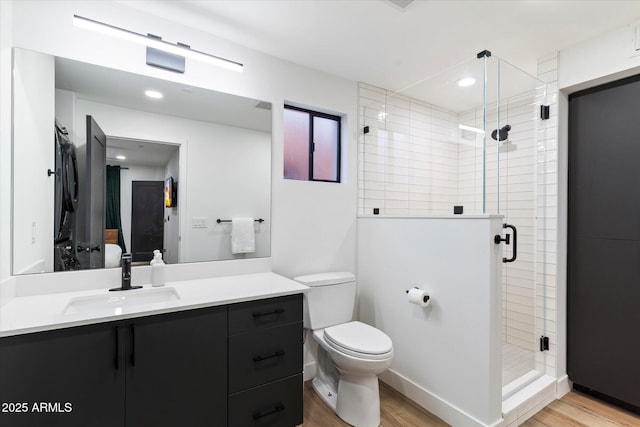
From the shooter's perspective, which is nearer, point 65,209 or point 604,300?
point 65,209

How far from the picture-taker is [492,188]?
6.39 feet

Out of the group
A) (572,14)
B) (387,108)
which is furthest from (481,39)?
(387,108)

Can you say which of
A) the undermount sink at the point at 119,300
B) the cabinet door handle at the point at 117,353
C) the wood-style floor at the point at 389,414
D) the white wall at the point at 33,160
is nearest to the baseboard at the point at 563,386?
the wood-style floor at the point at 389,414

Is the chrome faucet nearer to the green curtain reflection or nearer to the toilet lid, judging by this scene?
the green curtain reflection

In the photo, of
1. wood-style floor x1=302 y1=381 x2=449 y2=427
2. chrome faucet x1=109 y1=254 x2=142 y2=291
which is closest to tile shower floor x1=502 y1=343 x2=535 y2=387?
wood-style floor x1=302 y1=381 x2=449 y2=427

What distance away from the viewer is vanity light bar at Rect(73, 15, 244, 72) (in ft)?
5.02

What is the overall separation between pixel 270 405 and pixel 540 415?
1772mm

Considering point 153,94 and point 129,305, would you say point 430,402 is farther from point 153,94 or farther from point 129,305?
point 153,94

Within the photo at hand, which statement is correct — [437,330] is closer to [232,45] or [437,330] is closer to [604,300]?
[604,300]

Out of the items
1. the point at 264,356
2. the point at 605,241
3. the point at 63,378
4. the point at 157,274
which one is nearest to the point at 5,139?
the point at 157,274

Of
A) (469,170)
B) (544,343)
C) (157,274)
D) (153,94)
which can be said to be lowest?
(544,343)

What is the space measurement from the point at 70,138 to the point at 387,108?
2.37 metres

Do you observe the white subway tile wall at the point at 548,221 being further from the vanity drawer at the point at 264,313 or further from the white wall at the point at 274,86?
the vanity drawer at the point at 264,313

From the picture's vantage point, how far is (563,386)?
2189 millimetres
